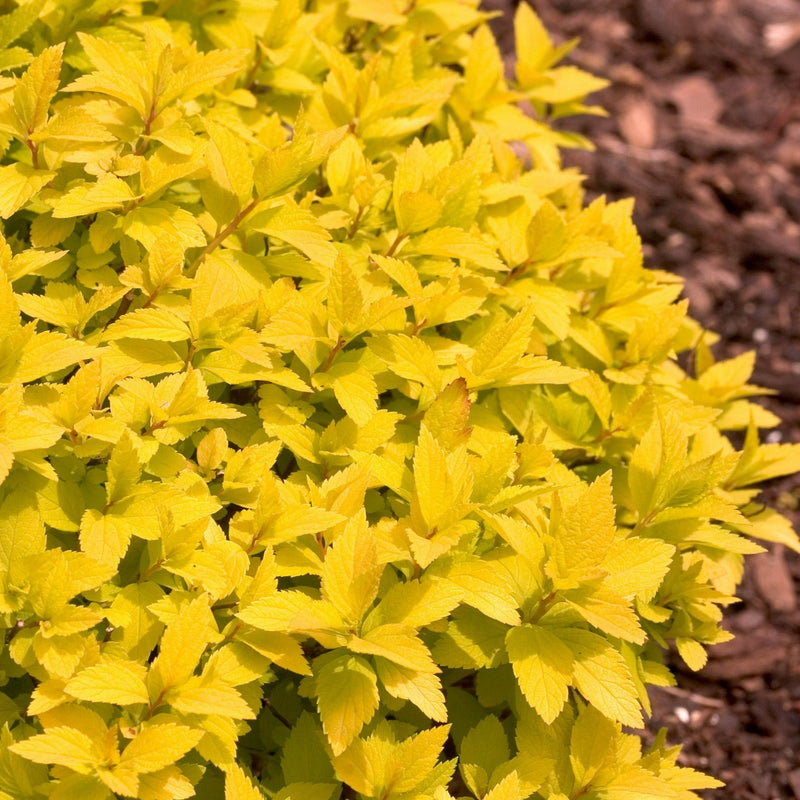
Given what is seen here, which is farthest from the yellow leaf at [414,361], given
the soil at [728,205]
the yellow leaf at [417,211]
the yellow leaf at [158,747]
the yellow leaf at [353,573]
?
the soil at [728,205]

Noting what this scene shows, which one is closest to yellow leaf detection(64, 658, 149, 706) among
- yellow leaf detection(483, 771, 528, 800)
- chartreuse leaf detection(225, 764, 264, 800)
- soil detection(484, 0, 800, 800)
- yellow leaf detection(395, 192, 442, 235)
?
chartreuse leaf detection(225, 764, 264, 800)

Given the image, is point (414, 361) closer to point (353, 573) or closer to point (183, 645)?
point (353, 573)

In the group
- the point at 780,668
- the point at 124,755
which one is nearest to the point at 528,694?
the point at 124,755

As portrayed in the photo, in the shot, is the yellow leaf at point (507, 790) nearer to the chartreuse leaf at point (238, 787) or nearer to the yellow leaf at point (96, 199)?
the chartreuse leaf at point (238, 787)

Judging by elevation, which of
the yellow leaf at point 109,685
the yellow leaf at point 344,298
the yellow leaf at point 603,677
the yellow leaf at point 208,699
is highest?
the yellow leaf at point 344,298

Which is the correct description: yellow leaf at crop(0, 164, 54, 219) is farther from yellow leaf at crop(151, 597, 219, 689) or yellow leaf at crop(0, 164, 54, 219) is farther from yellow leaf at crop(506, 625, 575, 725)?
yellow leaf at crop(506, 625, 575, 725)
